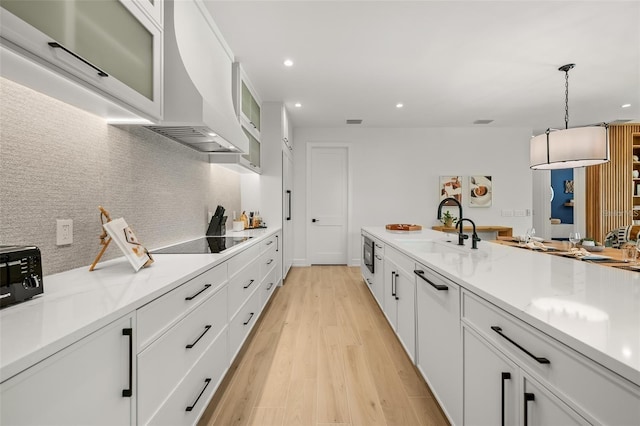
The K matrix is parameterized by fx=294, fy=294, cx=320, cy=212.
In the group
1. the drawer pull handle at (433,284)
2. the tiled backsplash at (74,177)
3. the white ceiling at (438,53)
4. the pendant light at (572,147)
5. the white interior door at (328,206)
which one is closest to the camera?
the tiled backsplash at (74,177)

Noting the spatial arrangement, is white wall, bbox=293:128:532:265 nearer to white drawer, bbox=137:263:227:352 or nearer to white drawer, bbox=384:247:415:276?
white drawer, bbox=384:247:415:276

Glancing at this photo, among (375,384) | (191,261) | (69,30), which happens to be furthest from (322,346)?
(69,30)

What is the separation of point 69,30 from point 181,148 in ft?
4.61

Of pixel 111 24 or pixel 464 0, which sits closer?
pixel 111 24

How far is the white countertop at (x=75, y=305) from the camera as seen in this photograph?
2.02 ft

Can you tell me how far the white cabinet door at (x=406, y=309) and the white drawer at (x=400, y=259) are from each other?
34 mm

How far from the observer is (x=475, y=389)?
44.5 inches

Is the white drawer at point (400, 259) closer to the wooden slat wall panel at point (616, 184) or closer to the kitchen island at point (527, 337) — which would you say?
the kitchen island at point (527, 337)

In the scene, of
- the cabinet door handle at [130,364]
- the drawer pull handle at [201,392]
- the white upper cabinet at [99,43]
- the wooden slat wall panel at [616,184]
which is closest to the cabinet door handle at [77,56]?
the white upper cabinet at [99,43]

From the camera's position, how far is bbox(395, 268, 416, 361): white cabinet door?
6.30 feet

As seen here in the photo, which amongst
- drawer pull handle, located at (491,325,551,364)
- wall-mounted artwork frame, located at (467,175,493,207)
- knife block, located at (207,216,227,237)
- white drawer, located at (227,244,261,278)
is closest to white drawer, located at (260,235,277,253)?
white drawer, located at (227,244,261,278)

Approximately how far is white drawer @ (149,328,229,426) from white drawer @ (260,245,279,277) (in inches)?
42.9

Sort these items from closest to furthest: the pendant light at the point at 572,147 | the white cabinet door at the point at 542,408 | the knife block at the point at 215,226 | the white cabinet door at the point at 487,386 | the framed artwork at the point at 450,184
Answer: the white cabinet door at the point at 542,408 → the white cabinet door at the point at 487,386 → the knife block at the point at 215,226 → the pendant light at the point at 572,147 → the framed artwork at the point at 450,184

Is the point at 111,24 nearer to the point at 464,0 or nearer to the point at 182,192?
the point at 182,192
